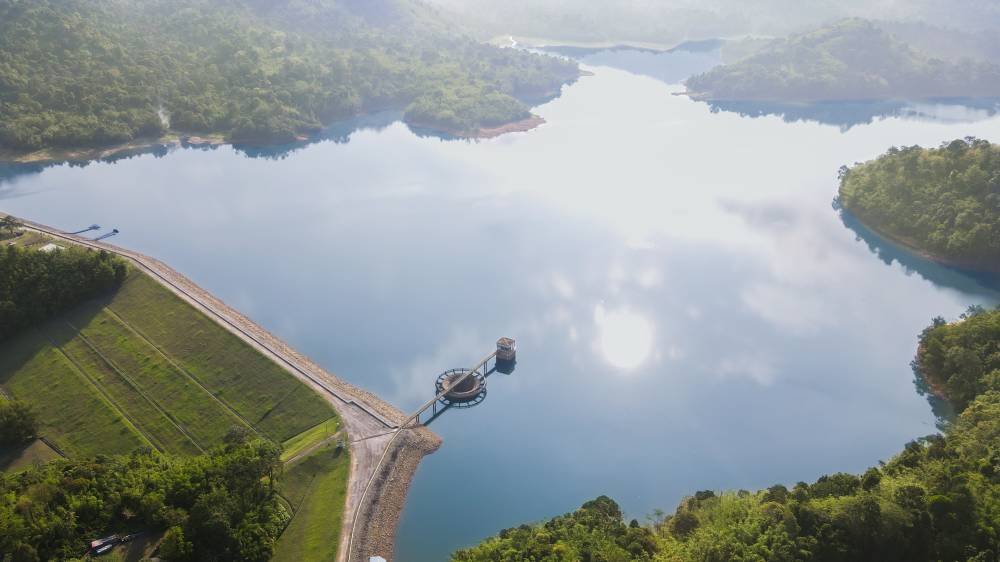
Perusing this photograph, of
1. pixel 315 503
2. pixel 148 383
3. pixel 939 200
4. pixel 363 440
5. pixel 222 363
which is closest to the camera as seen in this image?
pixel 315 503

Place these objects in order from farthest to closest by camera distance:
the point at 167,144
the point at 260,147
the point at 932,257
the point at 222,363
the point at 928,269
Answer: the point at 260,147 < the point at 167,144 < the point at 932,257 < the point at 928,269 < the point at 222,363

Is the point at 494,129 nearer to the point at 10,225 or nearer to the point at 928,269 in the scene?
the point at 928,269

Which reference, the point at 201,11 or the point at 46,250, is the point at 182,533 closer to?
the point at 46,250

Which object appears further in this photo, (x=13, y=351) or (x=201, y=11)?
(x=201, y=11)

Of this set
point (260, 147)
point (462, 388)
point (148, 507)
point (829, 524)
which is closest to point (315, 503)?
point (148, 507)

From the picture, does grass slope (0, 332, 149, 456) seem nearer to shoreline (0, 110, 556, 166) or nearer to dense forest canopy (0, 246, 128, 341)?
dense forest canopy (0, 246, 128, 341)

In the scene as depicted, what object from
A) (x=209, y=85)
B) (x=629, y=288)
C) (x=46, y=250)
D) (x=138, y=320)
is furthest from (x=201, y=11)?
(x=629, y=288)

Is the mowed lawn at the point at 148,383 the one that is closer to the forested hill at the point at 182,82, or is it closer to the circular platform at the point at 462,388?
the circular platform at the point at 462,388
